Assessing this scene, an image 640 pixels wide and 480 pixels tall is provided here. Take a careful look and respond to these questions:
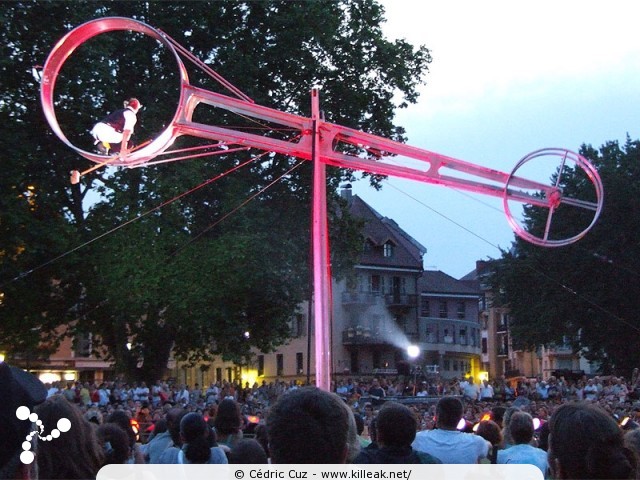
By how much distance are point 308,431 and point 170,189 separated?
875 inches

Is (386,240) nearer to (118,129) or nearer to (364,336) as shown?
(364,336)

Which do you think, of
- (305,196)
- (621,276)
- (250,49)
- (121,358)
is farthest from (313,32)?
(621,276)

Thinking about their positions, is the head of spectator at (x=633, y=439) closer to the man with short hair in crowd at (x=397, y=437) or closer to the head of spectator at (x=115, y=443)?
the man with short hair in crowd at (x=397, y=437)

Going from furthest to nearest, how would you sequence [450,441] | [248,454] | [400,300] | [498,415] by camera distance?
1. [400,300]
2. [498,415]
3. [450,441]
4. [248,454]

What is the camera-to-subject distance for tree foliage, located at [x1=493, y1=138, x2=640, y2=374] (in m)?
38.9

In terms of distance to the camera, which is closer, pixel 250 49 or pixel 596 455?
pixel 596 455

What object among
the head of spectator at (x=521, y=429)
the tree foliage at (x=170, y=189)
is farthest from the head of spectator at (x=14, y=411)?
the tree foliage at (x=170, y=189)

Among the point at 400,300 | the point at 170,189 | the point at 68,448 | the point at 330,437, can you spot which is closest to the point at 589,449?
the point at 330,437

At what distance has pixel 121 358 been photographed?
28.5 meters

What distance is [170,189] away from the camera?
25344 mm

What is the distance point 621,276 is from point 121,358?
20303 millimetres

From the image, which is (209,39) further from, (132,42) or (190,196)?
(190,196)

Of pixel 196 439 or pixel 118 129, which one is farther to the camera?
pixel 118 129

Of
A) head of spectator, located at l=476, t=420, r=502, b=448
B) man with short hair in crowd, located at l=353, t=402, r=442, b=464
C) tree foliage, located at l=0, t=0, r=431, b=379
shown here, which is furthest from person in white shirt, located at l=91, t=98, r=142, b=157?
tree foliage, located at l=0, t=0, r=431, b=379
